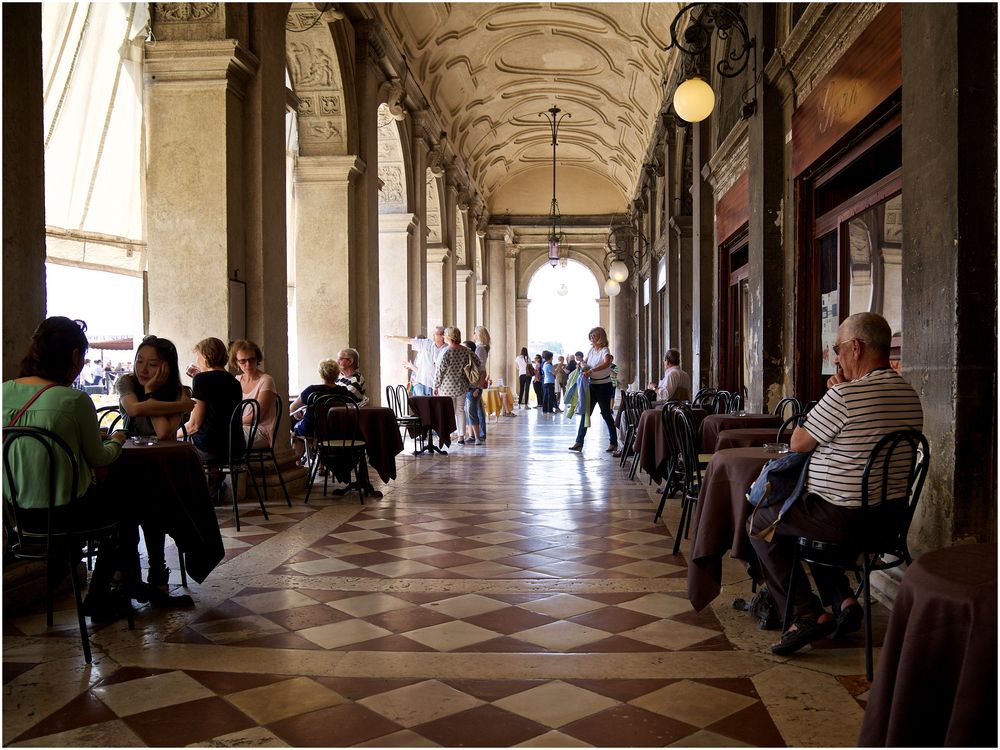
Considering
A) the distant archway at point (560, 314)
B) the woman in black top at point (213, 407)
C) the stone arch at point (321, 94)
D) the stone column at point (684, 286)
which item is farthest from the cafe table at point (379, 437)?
the distant archway at point (560, 314)

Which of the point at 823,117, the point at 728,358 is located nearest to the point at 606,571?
the point at 823,117

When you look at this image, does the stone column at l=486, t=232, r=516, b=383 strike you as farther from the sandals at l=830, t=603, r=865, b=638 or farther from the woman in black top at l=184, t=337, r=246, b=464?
the sandals at l=830, t=603, r=865, b=638

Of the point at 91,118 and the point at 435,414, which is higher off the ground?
the point at 91,118

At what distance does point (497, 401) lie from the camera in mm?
17594

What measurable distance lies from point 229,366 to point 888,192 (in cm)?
466

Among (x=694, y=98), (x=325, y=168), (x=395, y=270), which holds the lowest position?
(x=395, y=270)

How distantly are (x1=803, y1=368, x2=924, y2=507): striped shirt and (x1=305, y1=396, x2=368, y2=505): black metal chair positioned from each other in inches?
167

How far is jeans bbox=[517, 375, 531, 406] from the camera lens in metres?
21.8

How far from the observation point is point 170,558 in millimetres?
4688

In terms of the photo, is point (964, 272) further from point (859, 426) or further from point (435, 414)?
point (435, 414)

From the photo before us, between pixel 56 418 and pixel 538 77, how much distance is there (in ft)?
48.7

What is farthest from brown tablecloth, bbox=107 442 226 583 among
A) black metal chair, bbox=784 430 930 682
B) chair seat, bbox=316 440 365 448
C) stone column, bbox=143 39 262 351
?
stone column, bbox=143 39 262 351

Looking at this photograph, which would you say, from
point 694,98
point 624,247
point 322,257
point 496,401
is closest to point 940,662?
point 694,98

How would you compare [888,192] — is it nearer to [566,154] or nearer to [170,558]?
[170,558]
